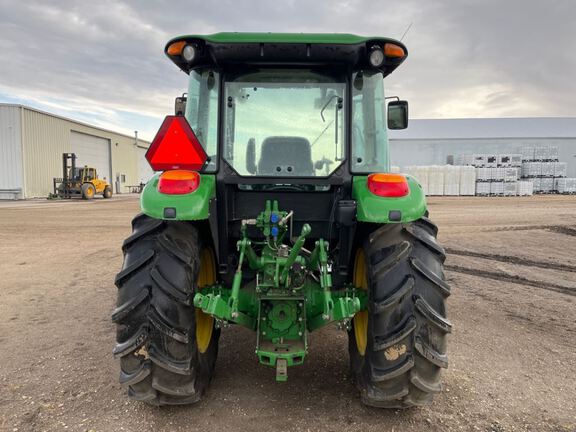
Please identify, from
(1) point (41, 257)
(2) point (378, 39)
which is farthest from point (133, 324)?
(1) point (41, 257)

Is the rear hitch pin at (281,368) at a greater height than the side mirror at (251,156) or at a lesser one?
lesser

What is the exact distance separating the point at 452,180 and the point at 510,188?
4064 mm

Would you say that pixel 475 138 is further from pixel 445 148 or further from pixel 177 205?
pixel 177 205

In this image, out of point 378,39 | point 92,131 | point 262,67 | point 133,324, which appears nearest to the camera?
point 133,324

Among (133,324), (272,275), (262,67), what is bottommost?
(133,324)

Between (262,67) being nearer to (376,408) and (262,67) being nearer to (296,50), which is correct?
(296,50)

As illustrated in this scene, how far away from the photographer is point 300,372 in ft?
10.7

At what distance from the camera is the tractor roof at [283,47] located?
2686mm

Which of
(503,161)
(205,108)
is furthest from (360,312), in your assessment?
(503,161)

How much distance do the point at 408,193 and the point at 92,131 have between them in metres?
39.0

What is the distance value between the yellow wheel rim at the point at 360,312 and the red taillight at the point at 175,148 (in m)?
1.30

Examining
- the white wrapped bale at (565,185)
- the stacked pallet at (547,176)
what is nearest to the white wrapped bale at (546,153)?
the stacked pallet at (547,176)

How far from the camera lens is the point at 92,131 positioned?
3675 cm

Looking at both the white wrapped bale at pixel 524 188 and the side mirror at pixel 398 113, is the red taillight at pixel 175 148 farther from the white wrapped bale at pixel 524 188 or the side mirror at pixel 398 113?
the white wrapped bale at pixel 524 188
